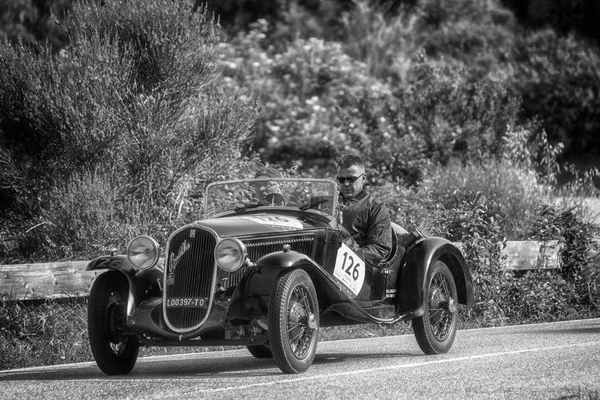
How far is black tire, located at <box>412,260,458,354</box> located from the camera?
9445 millimetres

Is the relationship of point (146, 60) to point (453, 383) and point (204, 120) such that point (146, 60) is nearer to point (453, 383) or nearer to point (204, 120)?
point (204, 120)

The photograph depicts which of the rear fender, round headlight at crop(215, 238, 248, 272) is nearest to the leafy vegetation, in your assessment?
the rear fender

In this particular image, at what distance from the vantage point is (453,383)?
7355 millimetres

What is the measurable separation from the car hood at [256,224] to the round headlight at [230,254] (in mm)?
237

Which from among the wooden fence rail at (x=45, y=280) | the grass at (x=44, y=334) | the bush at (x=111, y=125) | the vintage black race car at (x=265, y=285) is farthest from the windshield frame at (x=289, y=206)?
the bush at (x=111, y=125)

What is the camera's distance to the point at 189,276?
816cm

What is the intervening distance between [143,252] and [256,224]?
923 mm

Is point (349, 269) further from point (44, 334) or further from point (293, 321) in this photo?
point (44, 334)

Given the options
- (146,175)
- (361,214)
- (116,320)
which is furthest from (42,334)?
(146,175)

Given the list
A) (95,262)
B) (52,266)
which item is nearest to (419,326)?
(95,262)

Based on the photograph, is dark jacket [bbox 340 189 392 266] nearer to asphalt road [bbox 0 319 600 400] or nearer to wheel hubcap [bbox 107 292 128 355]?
asphalt road [bbox 0 319 600 400]

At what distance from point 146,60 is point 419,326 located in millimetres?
7047

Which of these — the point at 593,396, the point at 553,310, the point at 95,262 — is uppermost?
the point at 593,396

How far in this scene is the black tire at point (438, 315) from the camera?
9445mm
